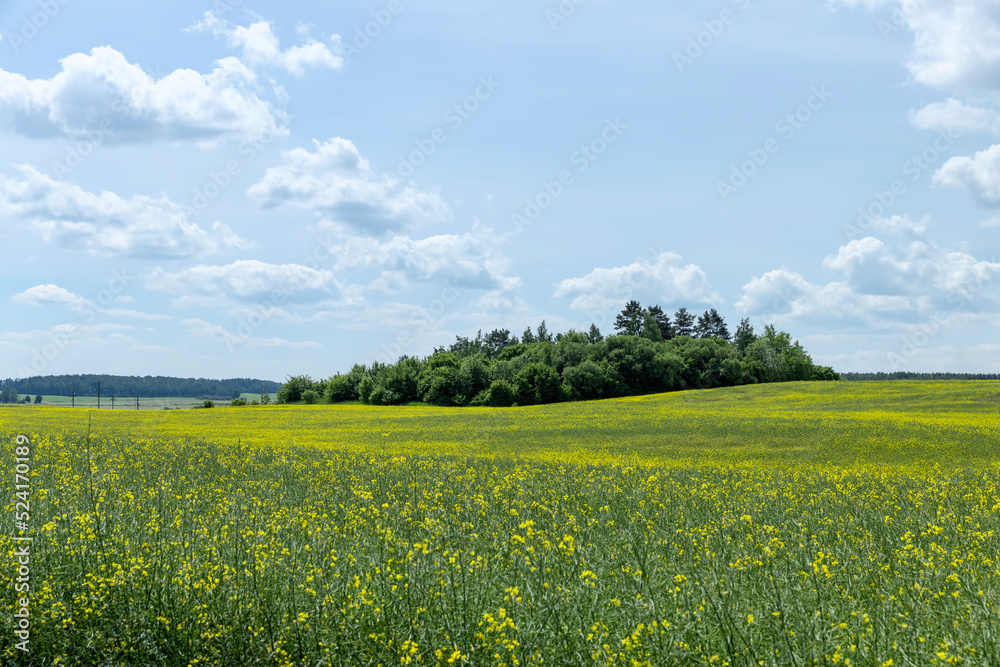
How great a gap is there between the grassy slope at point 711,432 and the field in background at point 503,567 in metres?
8.36

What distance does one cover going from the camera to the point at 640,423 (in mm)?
36688

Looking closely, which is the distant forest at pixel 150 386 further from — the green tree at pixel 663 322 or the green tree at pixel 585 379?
the green tree at pixel 663 322

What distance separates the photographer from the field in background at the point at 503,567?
524 centimetres

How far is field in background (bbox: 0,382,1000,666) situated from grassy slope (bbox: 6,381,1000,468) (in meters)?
8.36

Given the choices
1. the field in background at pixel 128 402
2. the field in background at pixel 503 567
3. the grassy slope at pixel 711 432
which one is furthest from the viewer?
the field in background at pixel 128 402

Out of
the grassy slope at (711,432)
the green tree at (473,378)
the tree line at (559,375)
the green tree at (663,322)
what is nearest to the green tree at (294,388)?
the tree line at (559,375)

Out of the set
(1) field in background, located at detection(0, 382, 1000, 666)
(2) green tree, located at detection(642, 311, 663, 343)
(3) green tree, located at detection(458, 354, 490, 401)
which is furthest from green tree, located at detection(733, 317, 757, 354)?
(1) field in background, located at detection(0, 382, 1000, 666)

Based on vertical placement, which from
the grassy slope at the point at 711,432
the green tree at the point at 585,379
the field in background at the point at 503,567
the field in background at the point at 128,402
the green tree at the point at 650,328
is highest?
the green tree at the point at 650,328

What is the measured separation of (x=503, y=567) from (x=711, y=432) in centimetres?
2664

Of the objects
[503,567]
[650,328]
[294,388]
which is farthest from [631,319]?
[503,567]

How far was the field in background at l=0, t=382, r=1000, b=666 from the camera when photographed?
206 inches

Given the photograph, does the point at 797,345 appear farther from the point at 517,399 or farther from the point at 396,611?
the point at 396,611

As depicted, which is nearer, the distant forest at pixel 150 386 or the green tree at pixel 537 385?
the green tree at pixel 537 385

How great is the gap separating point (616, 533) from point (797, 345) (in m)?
118
